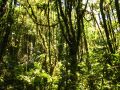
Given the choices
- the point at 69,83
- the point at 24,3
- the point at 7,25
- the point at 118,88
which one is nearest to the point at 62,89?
the point at 69,83

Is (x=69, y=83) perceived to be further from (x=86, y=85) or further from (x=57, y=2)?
(x=57, y=2)

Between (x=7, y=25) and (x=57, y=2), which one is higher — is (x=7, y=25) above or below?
below

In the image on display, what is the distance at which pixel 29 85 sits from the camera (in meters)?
15.4

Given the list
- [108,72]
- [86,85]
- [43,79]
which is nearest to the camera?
[108,72]

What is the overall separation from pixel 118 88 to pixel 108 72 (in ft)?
2.98

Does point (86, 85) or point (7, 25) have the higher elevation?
point (7, 25)

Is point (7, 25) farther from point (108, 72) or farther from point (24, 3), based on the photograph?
point (108, 72)

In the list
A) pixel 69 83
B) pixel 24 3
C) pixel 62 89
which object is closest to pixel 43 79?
pixel 62 89

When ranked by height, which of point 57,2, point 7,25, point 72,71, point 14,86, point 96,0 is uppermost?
point 96,0

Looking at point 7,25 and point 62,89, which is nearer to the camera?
point 62,89

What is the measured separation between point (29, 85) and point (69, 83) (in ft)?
13.8

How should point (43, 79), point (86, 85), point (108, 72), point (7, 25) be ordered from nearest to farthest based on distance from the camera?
point (108, 72), point (86, 85), point (43, 79), point (7, 25)

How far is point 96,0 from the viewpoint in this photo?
27.2 meters

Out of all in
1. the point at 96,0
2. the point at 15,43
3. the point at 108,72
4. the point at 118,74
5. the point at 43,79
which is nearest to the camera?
the point at 118,74
